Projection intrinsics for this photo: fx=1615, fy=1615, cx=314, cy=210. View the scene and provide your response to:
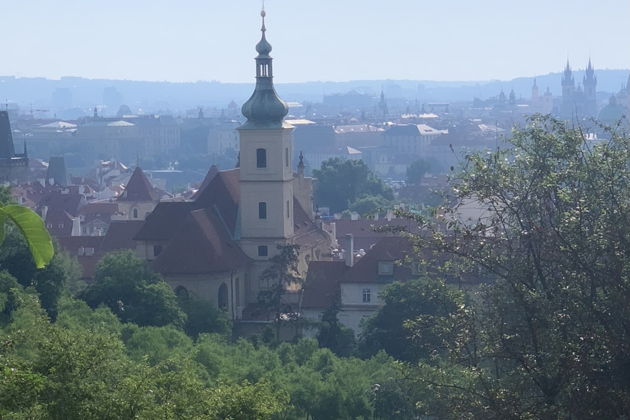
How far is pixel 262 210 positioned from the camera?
186 ft

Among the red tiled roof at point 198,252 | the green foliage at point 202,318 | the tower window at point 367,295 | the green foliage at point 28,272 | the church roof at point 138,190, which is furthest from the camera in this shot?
the church roof at point 138,190

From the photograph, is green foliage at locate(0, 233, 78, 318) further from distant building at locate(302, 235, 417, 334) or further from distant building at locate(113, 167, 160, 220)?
distant building at locate(113, 167, 160, 220)

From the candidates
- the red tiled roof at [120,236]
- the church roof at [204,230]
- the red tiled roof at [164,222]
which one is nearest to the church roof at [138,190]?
the red tiled roof at [120,236]

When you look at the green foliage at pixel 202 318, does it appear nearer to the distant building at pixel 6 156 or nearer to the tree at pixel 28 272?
the tree at pixel 28 272

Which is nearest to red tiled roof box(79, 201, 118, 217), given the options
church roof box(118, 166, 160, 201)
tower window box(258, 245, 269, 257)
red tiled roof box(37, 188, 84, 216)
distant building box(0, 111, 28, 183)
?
red tiled roof box(37, 188, 84, 216)

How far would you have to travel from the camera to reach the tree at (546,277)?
16578 mm

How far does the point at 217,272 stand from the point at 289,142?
6501mm

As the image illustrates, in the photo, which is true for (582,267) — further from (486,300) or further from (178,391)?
(178,391)

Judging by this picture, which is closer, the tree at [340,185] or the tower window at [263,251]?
the tower window at [263,251]

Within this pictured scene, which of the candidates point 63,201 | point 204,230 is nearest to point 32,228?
point 204,230

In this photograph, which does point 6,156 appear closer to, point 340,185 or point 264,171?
point 340,185

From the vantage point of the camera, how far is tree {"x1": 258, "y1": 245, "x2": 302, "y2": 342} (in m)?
52.1

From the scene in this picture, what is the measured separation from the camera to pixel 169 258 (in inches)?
2083

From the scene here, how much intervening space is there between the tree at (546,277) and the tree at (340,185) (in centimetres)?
8940
